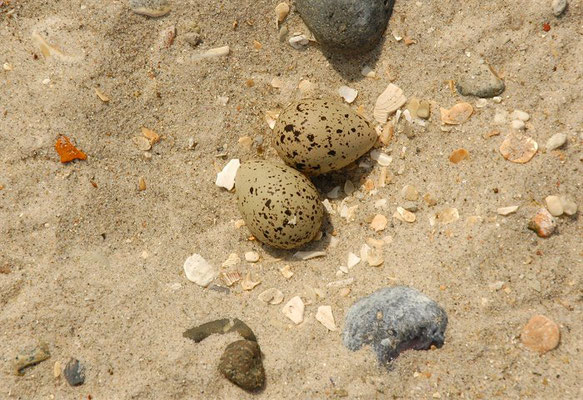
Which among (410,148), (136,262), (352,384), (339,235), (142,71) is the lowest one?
(352,384)

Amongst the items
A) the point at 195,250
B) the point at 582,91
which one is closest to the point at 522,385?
the point at 582,91

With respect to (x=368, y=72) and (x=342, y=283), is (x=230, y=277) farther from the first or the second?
(x=368, y=72)

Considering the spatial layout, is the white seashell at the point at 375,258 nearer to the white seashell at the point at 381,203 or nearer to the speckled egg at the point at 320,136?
the white seashell at the point at 381,203

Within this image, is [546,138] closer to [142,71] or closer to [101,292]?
[142,71]

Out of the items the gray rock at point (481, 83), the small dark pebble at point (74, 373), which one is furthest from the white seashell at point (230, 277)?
the gray rock at point (481, 83)

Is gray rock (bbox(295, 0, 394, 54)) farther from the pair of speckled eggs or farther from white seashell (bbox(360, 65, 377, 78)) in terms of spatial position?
the pair of speckled eggs
